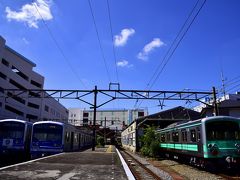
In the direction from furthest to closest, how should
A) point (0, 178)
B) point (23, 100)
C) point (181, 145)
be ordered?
1. point (23, 100)
2. point (181, 145)
3. point (0, 178)

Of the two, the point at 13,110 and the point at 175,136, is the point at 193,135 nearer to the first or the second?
the point at 175,136

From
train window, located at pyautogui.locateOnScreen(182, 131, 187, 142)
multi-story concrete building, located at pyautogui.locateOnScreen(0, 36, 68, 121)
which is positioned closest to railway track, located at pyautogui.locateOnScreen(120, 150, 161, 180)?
train window, located at pyautogui.locateOnScreen(182, 131, 187, 142)

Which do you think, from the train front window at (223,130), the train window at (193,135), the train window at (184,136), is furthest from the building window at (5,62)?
the train front window at (223,130)

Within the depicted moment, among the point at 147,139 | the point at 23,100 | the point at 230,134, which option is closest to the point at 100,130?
the point at 23,100

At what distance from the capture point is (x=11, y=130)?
2314 centimetres

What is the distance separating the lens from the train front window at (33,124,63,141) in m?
24.3

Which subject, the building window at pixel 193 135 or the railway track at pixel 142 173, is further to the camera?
the building window at pixel 193 135

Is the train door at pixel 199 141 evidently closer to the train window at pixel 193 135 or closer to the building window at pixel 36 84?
the train window at pixel 193 135

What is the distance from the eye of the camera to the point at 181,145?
19688 mm

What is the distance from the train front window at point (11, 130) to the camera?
23031 millimetres

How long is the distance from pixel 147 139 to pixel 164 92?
4.78m

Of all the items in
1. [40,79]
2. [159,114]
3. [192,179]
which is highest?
[40,79]

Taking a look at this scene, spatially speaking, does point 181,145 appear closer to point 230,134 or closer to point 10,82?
point 230,134

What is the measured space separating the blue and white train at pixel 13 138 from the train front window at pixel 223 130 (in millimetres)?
14074
